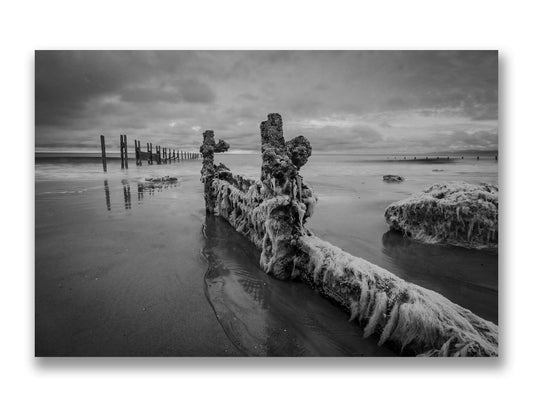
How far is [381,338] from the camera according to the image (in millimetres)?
2416

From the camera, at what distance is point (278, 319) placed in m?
2.78

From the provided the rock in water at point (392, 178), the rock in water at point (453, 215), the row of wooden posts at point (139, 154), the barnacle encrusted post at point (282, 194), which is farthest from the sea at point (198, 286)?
the rock in water at point (392, 178)

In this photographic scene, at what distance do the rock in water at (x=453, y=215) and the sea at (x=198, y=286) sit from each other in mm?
186

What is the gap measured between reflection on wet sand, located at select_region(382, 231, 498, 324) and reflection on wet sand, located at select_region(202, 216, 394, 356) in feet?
4.41

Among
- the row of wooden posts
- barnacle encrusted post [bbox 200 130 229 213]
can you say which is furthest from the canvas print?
the row of wooden posts

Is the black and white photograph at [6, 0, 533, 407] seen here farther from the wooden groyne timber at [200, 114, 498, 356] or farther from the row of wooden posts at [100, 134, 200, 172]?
the row of wooden posts at [100, 134, 200, 172]

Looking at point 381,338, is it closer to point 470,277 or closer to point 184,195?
point 470,277

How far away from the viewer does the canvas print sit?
257 cm

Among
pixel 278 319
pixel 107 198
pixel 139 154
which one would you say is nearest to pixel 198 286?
pixel 278 319

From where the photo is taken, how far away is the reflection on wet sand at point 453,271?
10.1 feet

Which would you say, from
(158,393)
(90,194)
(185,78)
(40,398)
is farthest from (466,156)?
(90,194)

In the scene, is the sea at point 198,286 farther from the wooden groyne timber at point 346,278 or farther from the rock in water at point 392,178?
the rock in water at point 392,178

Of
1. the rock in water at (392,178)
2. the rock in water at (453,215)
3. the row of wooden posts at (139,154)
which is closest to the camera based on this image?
the rock in water at (453,215)

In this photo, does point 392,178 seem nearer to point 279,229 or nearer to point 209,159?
point 209,159
